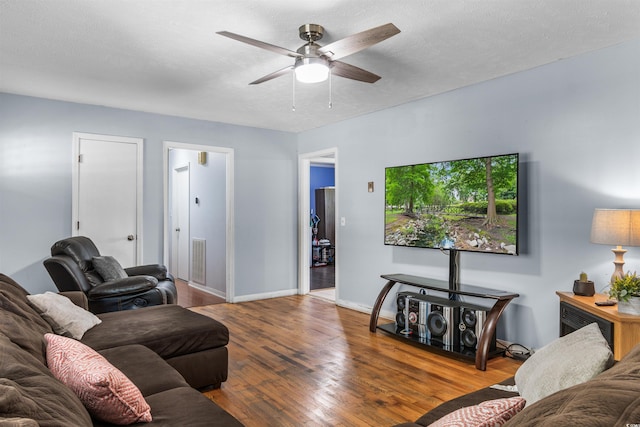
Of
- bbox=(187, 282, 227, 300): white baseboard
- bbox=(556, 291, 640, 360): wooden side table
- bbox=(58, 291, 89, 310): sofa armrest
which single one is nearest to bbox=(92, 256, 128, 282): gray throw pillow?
bbox=(58, 291, 89, 310): sofa armrest

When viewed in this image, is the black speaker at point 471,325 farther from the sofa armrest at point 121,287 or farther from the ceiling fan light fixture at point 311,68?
the sofa armrest at point 121,287

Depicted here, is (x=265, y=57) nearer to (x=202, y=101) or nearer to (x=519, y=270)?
(x=202, y=101)

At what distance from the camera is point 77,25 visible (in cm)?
267

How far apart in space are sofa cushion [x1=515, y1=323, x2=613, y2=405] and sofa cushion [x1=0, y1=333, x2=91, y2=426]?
144cm

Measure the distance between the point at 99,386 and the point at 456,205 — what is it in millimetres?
3315

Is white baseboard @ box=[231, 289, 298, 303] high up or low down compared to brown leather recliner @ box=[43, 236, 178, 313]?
down

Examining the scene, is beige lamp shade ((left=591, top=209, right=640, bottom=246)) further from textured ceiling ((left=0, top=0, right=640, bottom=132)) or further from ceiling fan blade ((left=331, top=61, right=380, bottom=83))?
ceiling fan blade ((left=331, top=61, right=380, bottom=83))

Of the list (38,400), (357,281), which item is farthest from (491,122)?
(38,400)

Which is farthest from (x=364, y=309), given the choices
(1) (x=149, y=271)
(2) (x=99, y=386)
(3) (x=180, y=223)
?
(3) (x=180, y=223)

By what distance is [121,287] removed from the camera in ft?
11.5

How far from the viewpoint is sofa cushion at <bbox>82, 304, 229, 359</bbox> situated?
2.55m

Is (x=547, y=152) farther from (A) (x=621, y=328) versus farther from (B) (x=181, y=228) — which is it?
(B) (x=181, y=228)

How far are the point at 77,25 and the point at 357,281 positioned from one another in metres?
3.95

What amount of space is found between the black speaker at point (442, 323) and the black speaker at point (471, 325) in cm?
5
